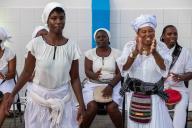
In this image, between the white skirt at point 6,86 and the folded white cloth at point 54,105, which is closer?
the folded white cloth at point 54,105

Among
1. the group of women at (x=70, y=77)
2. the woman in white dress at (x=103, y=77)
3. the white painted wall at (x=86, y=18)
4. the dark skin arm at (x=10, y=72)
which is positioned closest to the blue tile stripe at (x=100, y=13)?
the white painted wall at (x=86, y=18)

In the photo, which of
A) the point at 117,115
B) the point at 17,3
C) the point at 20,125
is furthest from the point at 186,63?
the point at 17,3

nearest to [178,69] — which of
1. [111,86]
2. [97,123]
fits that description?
[111,86]

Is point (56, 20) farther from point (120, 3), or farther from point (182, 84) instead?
point (120, 3)

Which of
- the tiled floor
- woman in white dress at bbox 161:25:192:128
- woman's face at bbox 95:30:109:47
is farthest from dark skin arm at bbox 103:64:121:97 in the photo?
the tiled floor

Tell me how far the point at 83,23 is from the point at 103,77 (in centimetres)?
163

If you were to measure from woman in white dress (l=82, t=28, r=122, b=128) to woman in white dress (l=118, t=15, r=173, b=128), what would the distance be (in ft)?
5.21

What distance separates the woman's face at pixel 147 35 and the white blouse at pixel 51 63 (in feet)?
2.28

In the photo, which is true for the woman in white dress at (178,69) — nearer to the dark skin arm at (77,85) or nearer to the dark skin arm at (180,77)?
the dark skin arm at (180,77)

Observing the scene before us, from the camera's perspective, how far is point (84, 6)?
26.7 ft

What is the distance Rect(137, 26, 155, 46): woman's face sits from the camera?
4.61 meters

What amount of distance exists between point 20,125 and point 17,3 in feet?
7.06

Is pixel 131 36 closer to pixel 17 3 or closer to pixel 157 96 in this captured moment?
pixel 17 3

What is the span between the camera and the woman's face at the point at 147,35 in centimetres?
461
